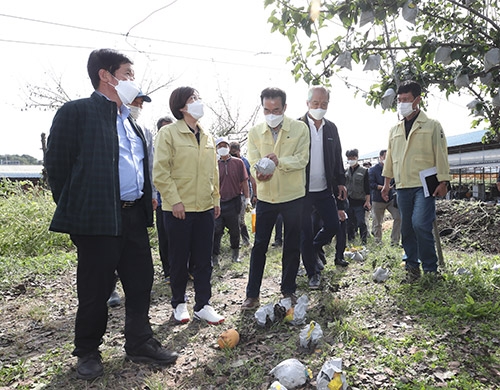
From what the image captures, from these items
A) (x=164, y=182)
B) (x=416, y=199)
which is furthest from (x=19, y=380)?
(x=416, y=199)

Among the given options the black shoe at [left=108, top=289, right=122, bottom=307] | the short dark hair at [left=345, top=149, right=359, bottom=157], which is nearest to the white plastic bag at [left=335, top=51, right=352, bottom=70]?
the short dark hair at [left=345, top=149, right=359, bottom=157]

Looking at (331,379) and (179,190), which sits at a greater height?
(179,190)

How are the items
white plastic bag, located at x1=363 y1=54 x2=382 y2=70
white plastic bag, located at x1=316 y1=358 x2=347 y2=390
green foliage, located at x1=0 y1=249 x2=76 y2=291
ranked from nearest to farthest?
white plastic bag, located at x1=316 y1=358 x2=347 y2=390, white plastic bag, located at x1=363 y1=54 x2=382 y2=70, green foliage, located at x1=0 y1=249 x2=76 y2=291

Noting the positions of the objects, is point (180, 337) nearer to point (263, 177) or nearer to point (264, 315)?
point (264, 315)

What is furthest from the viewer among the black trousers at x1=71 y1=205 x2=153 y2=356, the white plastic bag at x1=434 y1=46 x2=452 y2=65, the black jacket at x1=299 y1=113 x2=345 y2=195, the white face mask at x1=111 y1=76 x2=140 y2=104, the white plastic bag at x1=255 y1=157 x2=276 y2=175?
the black jacket at x1=299 y1=113 x2=345 y2=195

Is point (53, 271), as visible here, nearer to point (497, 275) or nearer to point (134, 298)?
point (134, 298)

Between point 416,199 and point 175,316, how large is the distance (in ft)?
9.01

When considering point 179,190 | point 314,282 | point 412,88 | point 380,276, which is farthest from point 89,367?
point 412,88

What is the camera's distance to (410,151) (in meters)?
3.73

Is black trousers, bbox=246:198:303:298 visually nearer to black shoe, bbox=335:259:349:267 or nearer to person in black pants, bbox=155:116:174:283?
person in black pants, bbox=155:116:174:283

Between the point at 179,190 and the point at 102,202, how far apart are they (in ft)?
3.06

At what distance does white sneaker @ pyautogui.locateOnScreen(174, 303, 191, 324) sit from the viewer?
10.3 feet

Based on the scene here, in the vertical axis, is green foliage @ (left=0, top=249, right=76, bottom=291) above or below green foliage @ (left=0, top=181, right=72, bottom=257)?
below

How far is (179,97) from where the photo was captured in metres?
3.07
